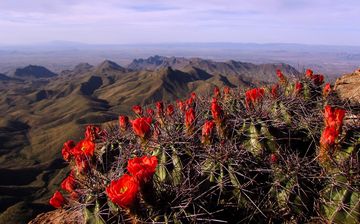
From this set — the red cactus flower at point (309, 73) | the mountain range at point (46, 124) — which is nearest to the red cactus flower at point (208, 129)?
the mountain range at point (46, 124)

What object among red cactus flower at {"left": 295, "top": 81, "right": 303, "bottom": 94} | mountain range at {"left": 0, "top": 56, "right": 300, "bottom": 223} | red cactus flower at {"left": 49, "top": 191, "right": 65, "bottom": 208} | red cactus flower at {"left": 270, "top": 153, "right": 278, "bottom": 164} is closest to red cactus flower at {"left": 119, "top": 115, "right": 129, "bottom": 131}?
red cactus flower at {"left": 49, "top": 191, "right": 65, "bottom": 208}

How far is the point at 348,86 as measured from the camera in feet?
41.1

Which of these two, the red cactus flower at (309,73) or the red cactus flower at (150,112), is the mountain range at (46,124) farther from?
the red cactus flower at (150,112)

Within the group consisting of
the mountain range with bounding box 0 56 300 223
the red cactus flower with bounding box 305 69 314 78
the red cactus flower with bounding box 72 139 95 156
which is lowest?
the mountain range with bounding box 0 56 300 223

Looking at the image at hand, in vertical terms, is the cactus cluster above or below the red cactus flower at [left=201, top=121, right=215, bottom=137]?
below

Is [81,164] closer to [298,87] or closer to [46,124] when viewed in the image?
[298,87]

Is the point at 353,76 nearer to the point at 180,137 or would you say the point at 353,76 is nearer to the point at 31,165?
the point at 180,137

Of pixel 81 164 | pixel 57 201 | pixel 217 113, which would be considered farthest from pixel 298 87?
pixel 57 201

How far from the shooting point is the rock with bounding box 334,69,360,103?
36.6ft

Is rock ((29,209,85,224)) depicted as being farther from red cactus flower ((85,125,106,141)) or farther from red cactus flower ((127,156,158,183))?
red cactus flower ((127,156,158,183))

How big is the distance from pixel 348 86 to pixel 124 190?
9.86 meters

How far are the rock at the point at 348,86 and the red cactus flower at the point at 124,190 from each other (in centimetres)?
790

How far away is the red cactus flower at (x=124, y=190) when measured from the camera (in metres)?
4.40

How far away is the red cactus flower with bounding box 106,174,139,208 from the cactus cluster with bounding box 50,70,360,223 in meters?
0.01
